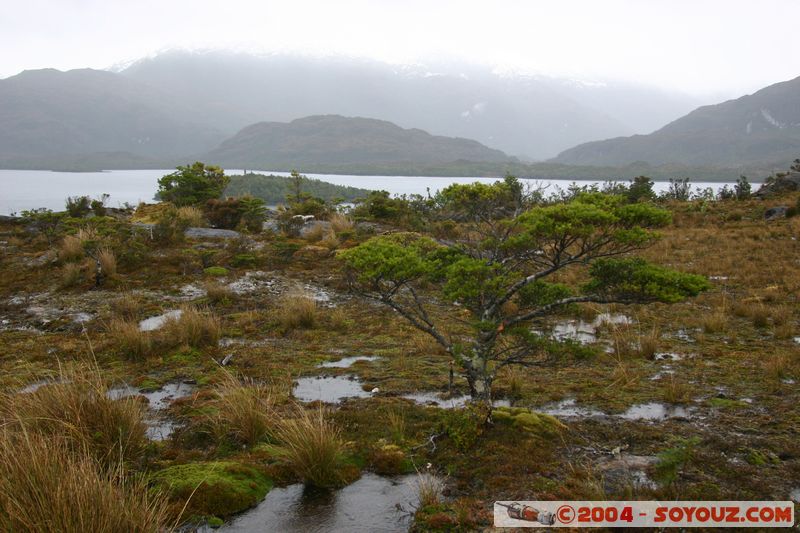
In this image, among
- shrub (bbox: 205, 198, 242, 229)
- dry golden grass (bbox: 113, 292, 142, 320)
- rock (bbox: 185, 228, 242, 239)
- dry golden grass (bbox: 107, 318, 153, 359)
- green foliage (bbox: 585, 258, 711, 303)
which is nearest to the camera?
green foliage (bbox: 585, 258, 711, 303)

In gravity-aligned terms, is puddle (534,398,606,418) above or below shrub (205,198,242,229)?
below

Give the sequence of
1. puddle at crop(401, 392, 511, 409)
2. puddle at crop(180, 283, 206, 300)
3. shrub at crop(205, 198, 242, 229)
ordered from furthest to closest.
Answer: shrub at crop(205, 198, 242, 229) → puddle at crop(180, 283, 206, 300) → puddle at crop(401, 392, 511, 409)

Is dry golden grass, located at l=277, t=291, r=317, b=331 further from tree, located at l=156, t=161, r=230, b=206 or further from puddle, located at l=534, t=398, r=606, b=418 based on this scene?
tree, located at l=156, t=161, r=230, b=206

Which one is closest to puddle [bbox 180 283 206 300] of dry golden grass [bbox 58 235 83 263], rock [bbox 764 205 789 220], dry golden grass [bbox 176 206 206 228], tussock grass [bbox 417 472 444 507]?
dry golden grass [bbox 58 235 83 263]

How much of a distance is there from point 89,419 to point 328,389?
3.30m

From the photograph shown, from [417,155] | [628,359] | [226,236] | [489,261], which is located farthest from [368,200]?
[417,155]

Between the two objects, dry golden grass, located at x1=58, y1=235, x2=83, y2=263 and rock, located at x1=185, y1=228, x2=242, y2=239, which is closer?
dry golden grass, located at x1=58, y1=235, x2=83, y2=263

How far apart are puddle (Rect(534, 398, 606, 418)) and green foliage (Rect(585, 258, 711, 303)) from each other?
1.82 metres

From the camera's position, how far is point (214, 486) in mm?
4551

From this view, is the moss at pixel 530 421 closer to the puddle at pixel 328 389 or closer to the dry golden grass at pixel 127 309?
the puddle at pixel 328 389

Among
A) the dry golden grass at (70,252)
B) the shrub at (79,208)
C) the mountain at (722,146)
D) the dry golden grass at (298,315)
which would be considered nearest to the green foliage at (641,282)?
the dry golden grass at (298,315)

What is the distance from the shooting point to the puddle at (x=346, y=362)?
8641 millimetres

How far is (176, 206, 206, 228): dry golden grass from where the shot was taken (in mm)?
21086

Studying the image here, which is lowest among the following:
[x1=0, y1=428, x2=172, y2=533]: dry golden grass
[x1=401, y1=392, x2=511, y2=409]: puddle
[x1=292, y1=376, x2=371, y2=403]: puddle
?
[x1=292, y1=376, x2=371, y2=403]: puddle
